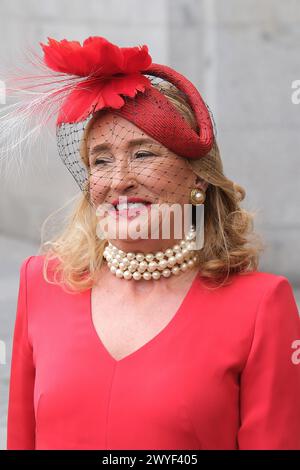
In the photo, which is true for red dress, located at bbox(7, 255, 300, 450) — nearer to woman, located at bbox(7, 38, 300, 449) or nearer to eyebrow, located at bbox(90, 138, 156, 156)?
woman, located at bbox(7, 38, 300, 449)

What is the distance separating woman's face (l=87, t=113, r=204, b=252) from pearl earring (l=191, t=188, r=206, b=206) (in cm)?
4

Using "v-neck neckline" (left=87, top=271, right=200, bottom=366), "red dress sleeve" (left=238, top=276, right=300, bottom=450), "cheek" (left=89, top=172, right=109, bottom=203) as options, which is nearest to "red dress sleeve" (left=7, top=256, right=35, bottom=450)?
"v-neck neckline" (left=87, top=271, right=200, bottom=366)

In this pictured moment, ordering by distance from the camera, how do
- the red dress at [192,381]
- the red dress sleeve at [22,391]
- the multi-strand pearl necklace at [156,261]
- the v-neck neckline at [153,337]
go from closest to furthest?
the red dress at [192,381] < the v-neck neckline at [153,337] < the multi-strand pearl necklace at [156,261] < the red dress sleeve at [22,391]

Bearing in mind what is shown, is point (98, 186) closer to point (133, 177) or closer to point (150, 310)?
point (133, 177)

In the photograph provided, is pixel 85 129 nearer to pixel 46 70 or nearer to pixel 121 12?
pixel 46 70

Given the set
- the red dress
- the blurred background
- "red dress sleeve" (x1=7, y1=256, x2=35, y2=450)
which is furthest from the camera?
the blurred background

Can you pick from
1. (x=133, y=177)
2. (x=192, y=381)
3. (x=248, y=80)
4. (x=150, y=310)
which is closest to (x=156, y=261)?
(x=150, y=310)

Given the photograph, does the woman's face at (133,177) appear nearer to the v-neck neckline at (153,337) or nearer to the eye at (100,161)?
the eye at (100,161)

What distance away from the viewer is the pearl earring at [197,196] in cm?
275

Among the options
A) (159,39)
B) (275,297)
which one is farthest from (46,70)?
(159,39)

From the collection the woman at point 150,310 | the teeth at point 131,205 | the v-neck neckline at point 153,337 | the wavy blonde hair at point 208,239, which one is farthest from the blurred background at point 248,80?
the teeth at point 131,205

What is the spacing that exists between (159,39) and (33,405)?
4.42m

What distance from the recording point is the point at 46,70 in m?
2.79

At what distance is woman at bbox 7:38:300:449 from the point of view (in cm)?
252
